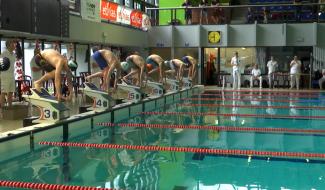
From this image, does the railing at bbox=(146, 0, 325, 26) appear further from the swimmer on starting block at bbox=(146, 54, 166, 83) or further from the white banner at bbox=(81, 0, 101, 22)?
the swimmer on starting block at bbox=(146, 54, 166, 83)

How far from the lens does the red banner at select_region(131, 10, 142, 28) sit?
17466mm

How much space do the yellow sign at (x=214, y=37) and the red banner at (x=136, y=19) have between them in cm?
328

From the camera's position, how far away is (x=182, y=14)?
20516mm

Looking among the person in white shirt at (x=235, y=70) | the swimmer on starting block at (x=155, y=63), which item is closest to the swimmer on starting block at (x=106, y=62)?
the swimmer on starting block at (x=155, y=63)

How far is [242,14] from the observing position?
797 inches

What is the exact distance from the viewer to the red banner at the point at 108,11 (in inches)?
567

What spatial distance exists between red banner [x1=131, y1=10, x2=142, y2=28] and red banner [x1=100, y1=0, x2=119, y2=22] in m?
2.03

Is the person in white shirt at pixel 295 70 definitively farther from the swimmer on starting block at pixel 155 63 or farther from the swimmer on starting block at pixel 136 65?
the swimmer on starting block at pixel 136 65

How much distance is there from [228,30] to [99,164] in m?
15.2

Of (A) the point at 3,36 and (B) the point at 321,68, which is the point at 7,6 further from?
(B) the point at 321,68

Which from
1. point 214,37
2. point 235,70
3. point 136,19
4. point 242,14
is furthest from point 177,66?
point 242,14

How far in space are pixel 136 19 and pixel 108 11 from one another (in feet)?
10.4

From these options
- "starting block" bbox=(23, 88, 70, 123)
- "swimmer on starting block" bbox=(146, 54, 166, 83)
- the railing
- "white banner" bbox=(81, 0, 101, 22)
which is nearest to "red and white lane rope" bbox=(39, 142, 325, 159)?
"starting block" bbox=(23, 88, 70, 123)

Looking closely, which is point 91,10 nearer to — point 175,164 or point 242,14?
point 242,14
